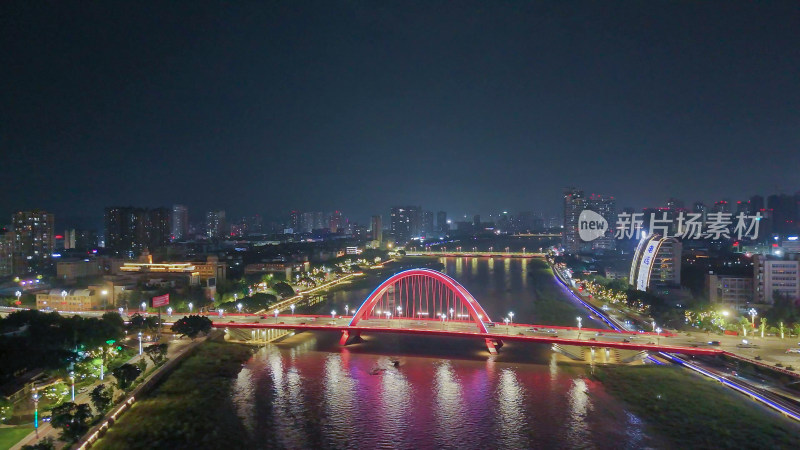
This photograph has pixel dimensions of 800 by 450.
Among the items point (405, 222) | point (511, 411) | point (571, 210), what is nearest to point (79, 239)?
point (405, 222)

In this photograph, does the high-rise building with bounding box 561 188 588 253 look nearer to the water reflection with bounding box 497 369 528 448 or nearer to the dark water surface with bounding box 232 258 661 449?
the dark water surface with bounding box 232 258 661 449

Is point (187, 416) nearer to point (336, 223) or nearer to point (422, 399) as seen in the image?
point (422, 399)

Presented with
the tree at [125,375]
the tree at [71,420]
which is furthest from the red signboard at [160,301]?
the tree at [71,420]

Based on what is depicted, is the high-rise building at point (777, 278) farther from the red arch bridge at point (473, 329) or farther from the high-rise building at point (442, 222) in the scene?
the high-rise building at point (442, 222)

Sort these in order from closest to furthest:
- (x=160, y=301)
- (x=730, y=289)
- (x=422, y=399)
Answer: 1. (x=422, y=399)
2. (x=160, y=301)
3. (x=730, y=289)

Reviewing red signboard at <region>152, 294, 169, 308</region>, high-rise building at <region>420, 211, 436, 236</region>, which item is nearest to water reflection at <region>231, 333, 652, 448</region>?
red signboard at <region>152, 294, 169, 308</region>

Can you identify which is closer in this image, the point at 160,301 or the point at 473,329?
the point at 473,329

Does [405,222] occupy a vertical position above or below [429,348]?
above
